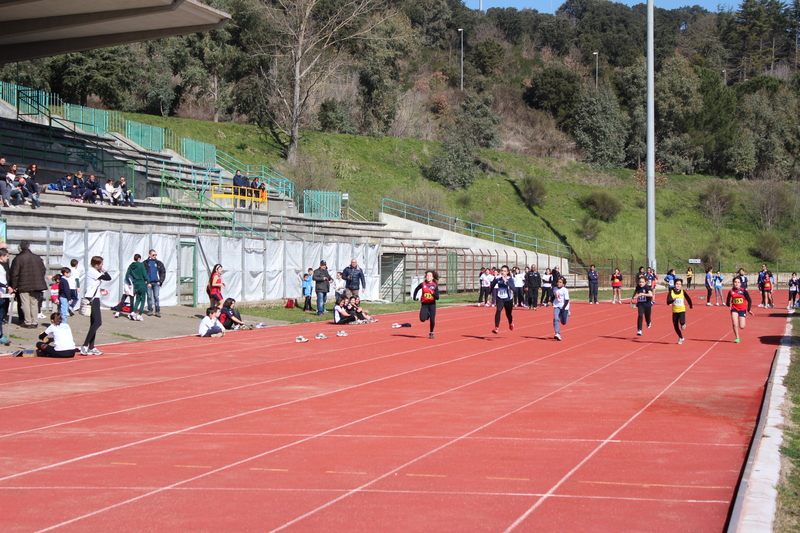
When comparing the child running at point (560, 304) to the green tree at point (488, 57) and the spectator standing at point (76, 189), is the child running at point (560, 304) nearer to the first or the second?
the spectator standing at point (76, 189)

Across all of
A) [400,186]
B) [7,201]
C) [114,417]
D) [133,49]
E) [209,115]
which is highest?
[133,49]

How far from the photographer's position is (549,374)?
45.6 ft

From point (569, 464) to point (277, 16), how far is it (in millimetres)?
55259

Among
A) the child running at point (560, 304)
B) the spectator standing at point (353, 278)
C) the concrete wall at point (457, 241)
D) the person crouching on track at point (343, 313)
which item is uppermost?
the concrete wall at point (457, 241)

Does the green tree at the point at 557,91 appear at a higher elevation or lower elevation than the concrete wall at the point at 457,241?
higher

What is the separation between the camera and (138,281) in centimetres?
2238

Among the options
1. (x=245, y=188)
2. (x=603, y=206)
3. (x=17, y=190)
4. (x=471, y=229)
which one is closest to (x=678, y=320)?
(x=17, y=190)

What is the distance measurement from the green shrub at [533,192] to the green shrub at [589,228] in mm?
3972

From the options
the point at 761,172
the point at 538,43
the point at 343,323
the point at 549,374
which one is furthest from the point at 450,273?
the point at 538,43

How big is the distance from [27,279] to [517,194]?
50117 millimetres

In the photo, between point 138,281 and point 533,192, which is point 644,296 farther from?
point 533,192

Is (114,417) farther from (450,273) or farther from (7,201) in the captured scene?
(450,273)

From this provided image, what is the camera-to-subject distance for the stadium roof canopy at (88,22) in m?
25.8

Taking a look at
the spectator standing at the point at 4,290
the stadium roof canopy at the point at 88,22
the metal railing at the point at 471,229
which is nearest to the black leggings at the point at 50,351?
the spectator standing at the point at 4,290
